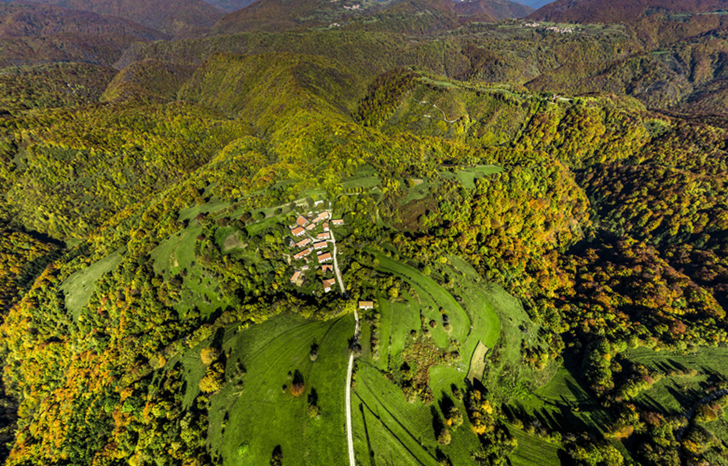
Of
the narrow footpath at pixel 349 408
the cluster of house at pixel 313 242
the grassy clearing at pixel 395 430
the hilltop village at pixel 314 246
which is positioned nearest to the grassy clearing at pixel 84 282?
the cluster of house at pixel 313 242

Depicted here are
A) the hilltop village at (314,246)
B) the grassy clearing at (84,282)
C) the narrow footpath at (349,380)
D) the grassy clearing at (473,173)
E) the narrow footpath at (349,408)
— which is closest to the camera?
the narrow footpath at (349,408)

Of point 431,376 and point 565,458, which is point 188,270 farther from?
point 565,458

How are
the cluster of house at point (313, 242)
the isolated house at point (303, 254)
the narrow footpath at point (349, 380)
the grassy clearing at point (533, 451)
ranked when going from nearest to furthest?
the narrow footpath at point (349, 380)
the grassy clearing at point (533, 451)
the cluster of house at point (313, 242)
the isolated house at point (303, 254)

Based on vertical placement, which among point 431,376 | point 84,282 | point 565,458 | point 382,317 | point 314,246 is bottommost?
point 84,282

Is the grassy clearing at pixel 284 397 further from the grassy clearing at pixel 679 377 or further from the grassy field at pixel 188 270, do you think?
the grassy clearing at pixel 679 377

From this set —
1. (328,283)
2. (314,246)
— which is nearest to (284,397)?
(328,283)

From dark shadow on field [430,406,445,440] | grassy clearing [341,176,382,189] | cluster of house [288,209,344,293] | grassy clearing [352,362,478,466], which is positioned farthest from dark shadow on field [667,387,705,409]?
grassy clearing [341,176,382,189]

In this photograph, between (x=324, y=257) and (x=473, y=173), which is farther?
(x=473, y=173)

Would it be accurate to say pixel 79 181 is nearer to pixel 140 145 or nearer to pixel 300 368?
pixel 140 145

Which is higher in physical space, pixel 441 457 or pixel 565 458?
pixel 441 457
